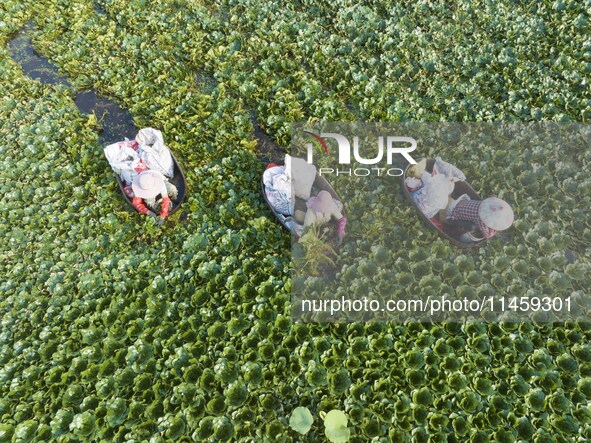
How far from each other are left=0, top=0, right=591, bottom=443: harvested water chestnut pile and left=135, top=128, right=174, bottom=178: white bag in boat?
1.35ft

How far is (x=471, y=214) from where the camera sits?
4.43 m

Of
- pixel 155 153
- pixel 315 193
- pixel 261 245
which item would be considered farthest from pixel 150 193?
pixel 315 193

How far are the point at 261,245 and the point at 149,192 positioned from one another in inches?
57.8

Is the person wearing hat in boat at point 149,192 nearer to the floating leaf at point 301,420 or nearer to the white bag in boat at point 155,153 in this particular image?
the white bag in boat at point 155,153

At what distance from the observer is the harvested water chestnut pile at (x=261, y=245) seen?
147 inches

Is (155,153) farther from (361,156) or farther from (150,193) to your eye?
(361,156)

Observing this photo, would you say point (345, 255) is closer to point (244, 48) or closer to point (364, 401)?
point (364, 401)

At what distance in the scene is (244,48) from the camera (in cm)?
677

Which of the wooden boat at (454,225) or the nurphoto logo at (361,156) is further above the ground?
the nurphoto logo at (361,156)

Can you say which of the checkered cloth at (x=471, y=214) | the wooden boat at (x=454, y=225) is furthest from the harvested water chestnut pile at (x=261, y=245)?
the checkered cloth at (x=471, y=214)

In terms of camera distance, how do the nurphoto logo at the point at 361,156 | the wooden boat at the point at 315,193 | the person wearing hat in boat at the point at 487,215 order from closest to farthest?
the person wearing hat in boat at the point at 487,215 < the wooden boat at the point at 315,193 < the nurphoto logo at the point at 361,156

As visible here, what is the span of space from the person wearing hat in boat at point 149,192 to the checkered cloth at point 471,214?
131 inches

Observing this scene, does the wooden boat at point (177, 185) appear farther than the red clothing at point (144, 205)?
Yes

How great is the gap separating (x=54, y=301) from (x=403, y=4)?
6939 mm
